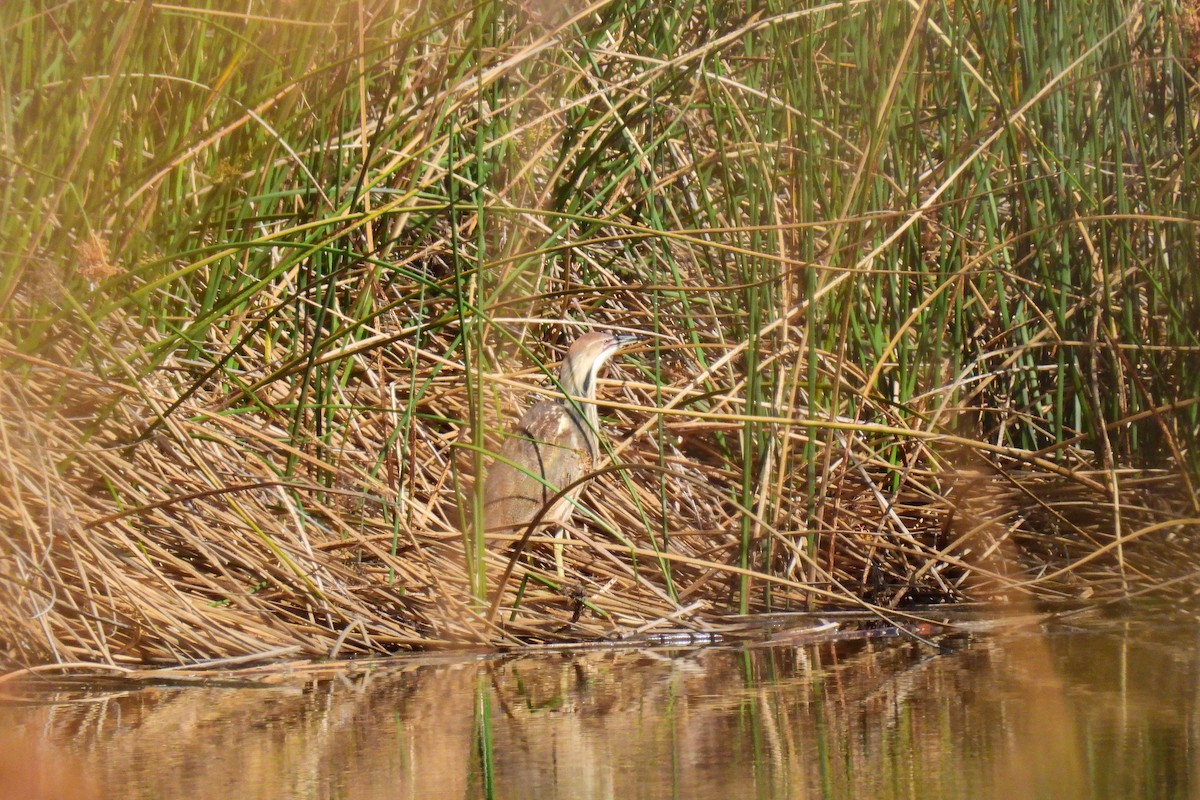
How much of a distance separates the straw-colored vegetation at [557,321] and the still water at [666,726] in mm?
260

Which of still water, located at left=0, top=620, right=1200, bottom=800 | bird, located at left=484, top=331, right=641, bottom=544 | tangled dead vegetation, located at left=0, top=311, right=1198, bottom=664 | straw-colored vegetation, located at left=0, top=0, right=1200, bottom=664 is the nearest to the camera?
still water, located at left=0, top=620, right=1200, bottom=800

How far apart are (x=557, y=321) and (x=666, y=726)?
5.32ft

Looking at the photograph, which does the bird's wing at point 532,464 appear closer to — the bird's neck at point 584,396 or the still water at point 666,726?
the bird's neck at point 584,396

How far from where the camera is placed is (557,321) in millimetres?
3416

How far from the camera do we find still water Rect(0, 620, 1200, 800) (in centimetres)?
165

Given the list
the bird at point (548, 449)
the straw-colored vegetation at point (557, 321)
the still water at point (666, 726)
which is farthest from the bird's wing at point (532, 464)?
the still water at point (666, 726)

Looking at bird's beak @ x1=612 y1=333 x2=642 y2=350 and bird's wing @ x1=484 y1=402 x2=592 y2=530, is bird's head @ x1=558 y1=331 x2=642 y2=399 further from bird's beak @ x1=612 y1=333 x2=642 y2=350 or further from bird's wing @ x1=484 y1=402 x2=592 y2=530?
bird's wing @ x1=484 y1=402 x2=592 y2=530

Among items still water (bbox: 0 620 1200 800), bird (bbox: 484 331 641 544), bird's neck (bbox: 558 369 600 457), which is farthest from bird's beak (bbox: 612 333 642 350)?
still water (bbox: 0 620 1200 800)

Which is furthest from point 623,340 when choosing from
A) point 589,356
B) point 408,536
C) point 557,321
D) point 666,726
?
point 666,726

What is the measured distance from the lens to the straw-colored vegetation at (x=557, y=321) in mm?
2596

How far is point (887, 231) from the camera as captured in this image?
3.25m

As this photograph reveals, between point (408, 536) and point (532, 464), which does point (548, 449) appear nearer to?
point (532, 464)

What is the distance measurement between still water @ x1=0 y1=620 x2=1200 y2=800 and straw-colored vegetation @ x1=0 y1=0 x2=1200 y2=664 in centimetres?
26

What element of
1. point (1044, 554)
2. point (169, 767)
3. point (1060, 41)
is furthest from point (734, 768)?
point (1060, 41)
